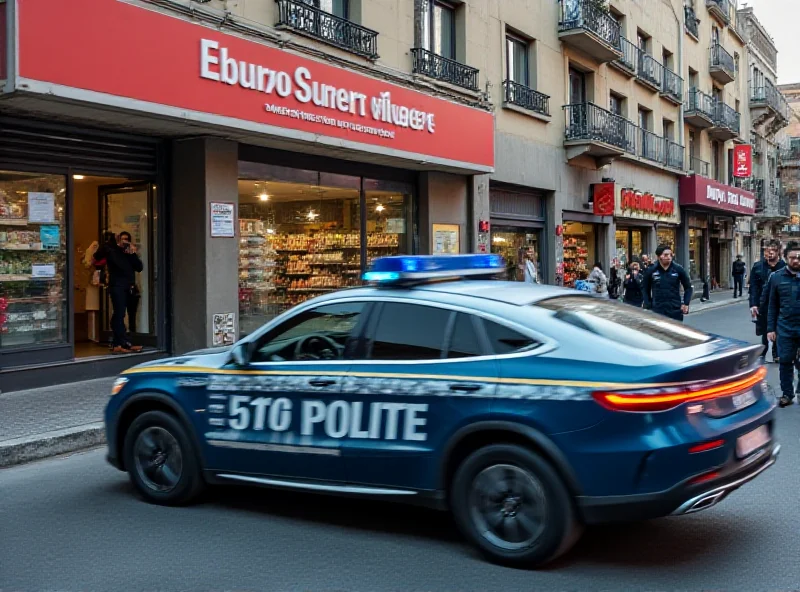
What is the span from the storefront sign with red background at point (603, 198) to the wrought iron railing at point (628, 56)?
4.04 meters

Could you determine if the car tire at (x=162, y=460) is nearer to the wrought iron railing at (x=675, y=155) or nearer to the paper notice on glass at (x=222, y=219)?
the paper notice on glass at (x=222, y=219)

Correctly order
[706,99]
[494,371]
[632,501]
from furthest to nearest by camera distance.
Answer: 1. [706,99]
2. [494,371]
3. [632,501]

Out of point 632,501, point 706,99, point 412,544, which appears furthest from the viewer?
point 706,99

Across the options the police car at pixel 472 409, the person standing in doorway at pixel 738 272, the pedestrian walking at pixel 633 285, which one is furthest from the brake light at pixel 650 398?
the person standing in doorway at pixel 738 272

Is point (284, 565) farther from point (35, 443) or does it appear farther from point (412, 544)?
point (35, 443)

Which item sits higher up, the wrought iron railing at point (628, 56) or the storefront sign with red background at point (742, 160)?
the wrought iron railing at point (628, 56)

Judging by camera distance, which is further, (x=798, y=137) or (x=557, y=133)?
(x=798, y=137)

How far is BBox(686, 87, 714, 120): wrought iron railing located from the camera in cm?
3225

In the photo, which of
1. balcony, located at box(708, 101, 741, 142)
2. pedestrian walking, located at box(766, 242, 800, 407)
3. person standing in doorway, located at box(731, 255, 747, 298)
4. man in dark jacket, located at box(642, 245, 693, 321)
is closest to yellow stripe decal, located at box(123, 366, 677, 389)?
pedestrian walking, located at box(766, 242, 800, 407)

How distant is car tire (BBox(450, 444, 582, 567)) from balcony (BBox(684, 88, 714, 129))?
→ 30.1 metres

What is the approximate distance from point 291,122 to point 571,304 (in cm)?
776

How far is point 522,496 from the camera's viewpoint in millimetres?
4480

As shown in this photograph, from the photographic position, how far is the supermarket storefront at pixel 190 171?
9523mm

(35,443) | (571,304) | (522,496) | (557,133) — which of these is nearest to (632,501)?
(522,496)
